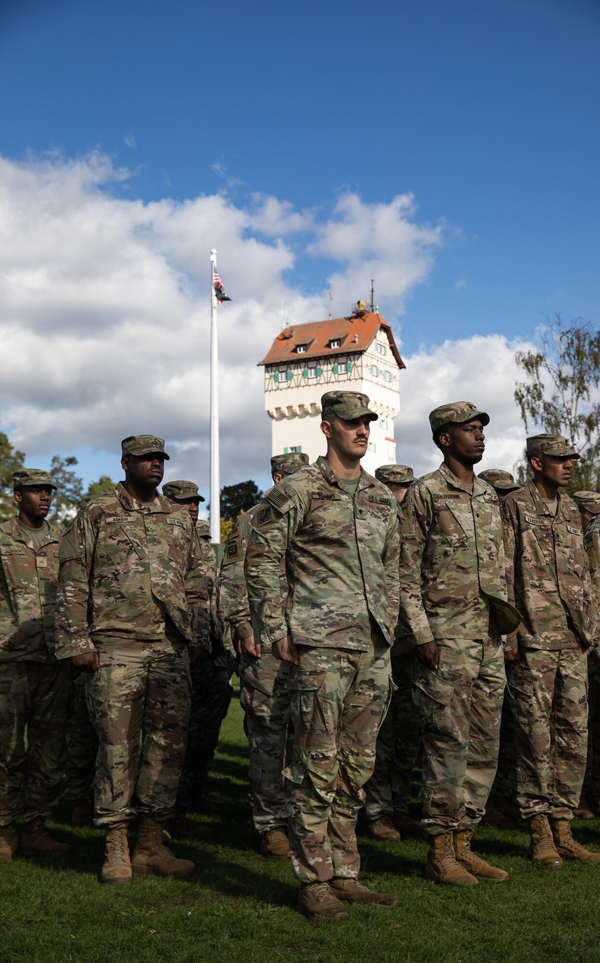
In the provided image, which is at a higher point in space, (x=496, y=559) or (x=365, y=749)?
(x=496, y=559)

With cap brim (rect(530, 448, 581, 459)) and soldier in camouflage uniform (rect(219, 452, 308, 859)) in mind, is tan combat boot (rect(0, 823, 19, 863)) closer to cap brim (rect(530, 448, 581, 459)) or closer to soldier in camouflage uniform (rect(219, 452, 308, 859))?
soldier in camouflage uniform (rect(219, 452, 308, 859))

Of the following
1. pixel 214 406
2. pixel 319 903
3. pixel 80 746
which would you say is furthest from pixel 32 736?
pixel 214 406

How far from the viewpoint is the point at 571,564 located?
6191 mm

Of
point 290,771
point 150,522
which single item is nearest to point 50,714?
point 150,522

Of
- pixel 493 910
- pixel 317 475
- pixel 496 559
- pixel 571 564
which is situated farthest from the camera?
pixel 571 564

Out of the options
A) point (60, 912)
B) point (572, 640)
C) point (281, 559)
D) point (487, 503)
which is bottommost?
point (60, 912)

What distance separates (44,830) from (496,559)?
375 centimetres

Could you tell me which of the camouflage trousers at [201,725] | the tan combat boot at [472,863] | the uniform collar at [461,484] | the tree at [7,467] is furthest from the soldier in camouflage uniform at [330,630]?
the tree at [7,467]

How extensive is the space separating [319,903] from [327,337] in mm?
73875

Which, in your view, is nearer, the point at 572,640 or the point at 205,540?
the point at 572,640

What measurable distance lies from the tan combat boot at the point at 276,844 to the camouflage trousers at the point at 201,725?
1.41 m

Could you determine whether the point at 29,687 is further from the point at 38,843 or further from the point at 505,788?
the point at 505,788

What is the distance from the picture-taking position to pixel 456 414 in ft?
18.8

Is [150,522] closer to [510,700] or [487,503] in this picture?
[487,503]
